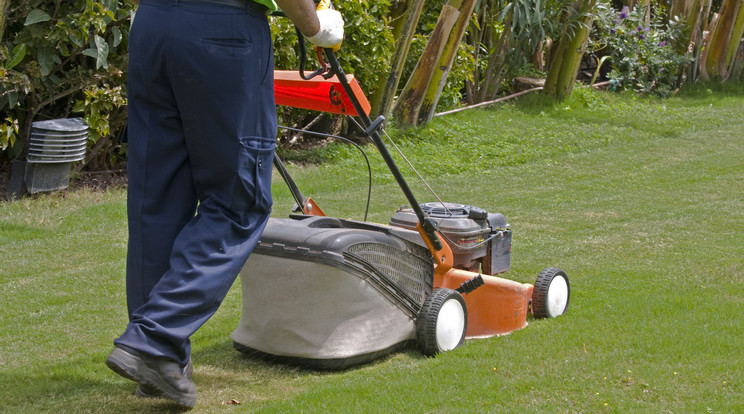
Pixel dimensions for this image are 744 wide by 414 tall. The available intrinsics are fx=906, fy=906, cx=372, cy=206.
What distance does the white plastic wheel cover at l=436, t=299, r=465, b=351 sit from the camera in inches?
146

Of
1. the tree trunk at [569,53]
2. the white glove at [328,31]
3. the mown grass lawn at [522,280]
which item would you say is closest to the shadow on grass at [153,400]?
the mown grass lawn at [522,280]

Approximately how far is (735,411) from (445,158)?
6.46 meters

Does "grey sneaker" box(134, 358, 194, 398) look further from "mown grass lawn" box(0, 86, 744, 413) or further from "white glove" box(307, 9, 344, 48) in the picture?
"white glove" box(307, 9, 344, 48)

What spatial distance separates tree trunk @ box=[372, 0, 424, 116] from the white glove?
21.5ft

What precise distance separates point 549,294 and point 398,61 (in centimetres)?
595

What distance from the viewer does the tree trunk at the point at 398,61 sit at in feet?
31.6

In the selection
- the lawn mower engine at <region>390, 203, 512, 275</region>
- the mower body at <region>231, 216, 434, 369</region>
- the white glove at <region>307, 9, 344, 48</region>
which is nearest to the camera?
the white glove at <region>307, 9, 344, 48</region>

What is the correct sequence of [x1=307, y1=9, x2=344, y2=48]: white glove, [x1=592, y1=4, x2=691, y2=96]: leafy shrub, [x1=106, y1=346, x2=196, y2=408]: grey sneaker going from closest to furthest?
[x1=106, y1=346, x2=196, y2=408]: grey sneaker
[x1=307, y1=9, x2=344, y2=48]: white glove
[x1=592, y1=4, x2=691, y2=96]: leafy shrub

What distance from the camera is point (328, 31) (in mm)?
3094

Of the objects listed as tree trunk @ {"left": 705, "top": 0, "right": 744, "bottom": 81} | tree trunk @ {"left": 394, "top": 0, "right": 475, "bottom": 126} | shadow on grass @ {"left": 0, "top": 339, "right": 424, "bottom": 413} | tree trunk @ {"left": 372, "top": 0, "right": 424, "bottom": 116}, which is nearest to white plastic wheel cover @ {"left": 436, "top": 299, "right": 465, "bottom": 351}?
shadow on grass @ {"left": 0, "top": 339, "right": 424, "bottom": 413}

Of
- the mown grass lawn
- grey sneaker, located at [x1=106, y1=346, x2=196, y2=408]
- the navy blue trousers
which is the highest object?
the navy blue trousers

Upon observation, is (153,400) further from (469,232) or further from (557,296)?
(557,296)

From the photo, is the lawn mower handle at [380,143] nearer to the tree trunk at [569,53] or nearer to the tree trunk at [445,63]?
the tree trunk at [445,63]

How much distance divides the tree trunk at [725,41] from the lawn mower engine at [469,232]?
10979 mm
